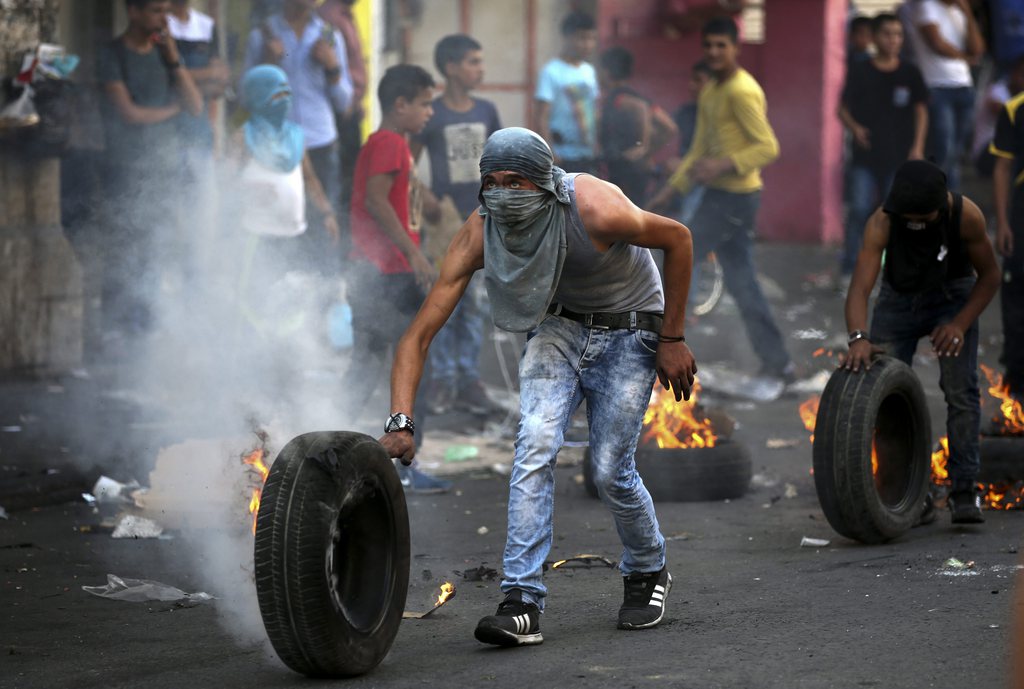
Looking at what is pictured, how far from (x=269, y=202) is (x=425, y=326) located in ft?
18.0

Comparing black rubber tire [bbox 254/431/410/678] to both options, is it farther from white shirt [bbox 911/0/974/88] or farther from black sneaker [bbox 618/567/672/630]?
white shirt [bbox 911/0/974/88]

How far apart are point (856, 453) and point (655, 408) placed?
1763 mm

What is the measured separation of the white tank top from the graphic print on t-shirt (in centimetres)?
110

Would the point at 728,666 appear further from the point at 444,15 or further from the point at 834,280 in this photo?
the point at 444,15

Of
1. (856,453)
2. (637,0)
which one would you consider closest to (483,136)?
(856,453)

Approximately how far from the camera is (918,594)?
18.3ft

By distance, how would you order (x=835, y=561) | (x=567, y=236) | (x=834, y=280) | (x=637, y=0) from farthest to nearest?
(x=637, y=0) → (x=834, y=280) → (x=835, y=561) → (x=567, y=236)

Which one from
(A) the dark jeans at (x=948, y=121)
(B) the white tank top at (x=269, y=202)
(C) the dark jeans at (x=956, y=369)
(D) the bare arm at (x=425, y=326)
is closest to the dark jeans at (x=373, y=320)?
(B) the white tank top at (x=269, y=202)

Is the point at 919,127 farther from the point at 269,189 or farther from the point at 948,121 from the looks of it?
the point at 269,189

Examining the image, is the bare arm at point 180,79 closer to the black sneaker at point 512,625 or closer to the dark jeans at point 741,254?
the dark jeans at point 741,254

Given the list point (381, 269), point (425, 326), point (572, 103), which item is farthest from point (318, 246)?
point (425, 326)

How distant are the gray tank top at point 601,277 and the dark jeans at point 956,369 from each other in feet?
7.07

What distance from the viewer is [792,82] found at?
17.6 metres

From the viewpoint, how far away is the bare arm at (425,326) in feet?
15.8
